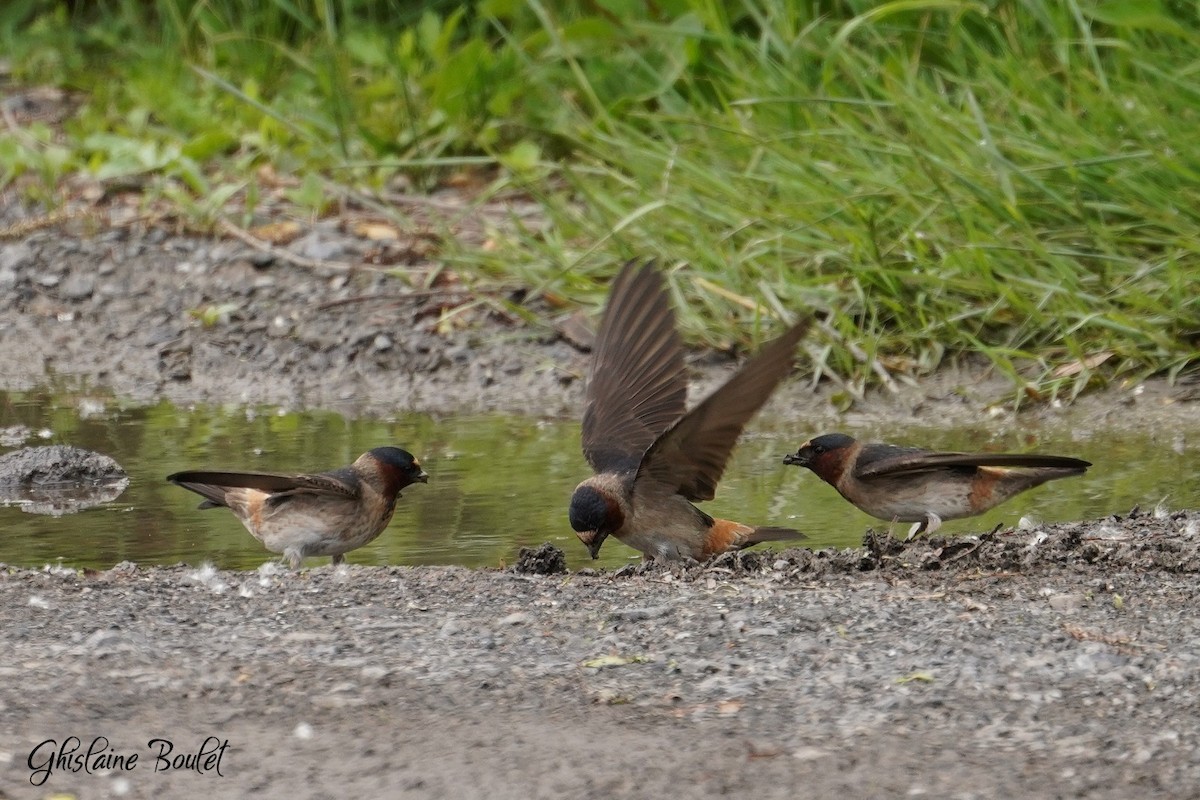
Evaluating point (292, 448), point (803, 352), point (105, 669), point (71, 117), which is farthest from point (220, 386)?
point (105, 669)

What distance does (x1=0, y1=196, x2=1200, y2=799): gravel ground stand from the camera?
3227mm

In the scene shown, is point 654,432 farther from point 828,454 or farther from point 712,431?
point 712,431

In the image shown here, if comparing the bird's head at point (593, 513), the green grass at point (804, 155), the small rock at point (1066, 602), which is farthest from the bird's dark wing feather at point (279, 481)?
the green grass at point (804, 155)

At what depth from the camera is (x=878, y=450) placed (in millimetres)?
5840

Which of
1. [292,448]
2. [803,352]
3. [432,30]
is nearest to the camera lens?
[292,448]

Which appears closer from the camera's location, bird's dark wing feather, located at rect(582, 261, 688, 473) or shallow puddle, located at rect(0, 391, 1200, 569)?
shallow puddle, located at rect(0, 391, 1200, 569)

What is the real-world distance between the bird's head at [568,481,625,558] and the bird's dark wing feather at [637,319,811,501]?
13 cm

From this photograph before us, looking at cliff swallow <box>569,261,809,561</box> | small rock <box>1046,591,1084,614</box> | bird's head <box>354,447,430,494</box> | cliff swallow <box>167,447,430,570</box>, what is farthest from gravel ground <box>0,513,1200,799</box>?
bird's head <box>354,447,430,494</box>

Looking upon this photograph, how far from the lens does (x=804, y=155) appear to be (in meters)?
7.96

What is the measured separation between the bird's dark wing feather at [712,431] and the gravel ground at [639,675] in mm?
340

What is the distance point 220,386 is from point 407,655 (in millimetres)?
4645

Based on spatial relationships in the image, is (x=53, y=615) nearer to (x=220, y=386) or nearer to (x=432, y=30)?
(x=220, y=386)

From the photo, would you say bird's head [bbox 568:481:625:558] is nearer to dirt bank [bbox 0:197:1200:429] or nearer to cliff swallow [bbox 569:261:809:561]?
cliff swallow [bbox 569:261:809:561]

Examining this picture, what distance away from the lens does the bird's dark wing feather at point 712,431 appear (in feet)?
14.8
